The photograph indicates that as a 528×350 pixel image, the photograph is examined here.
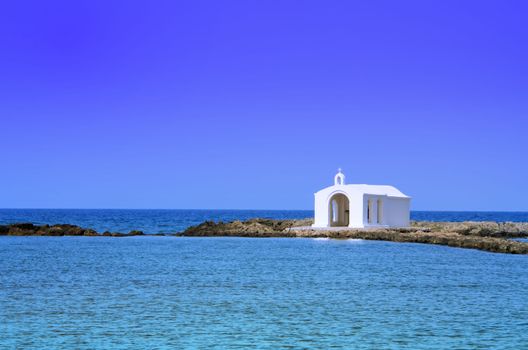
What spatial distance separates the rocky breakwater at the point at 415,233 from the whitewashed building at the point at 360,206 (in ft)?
4.47

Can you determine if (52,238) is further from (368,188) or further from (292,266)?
(292,266)

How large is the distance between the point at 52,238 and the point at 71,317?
42.6 metres

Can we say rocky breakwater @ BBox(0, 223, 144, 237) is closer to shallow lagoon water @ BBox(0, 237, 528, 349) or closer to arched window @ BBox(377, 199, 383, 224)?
shallow lagoon water @ BBox(0, 237, 528, 349)

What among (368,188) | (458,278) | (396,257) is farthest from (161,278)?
(368,188)

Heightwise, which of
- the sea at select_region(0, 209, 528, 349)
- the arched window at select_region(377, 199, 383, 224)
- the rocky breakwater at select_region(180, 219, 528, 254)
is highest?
the arched window at select_region(377, 199, 383, 224)

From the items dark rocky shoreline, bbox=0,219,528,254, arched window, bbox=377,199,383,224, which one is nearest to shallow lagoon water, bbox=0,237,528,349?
dark rocky shoreline, bbox=0,219,528,254

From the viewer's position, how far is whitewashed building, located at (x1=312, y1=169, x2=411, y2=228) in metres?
58.2

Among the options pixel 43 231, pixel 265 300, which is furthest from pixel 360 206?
pixel 265 300

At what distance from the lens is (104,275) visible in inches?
1281

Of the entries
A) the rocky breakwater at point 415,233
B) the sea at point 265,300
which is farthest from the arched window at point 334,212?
the sea at point 265,300

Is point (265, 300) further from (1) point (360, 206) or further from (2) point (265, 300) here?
(1) point (360, 206)

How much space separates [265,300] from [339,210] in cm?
4061

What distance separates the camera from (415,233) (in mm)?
55344

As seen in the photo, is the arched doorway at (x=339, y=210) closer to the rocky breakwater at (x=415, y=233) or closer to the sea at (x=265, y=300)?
the rocky breakwater at (x=415, y=233)
